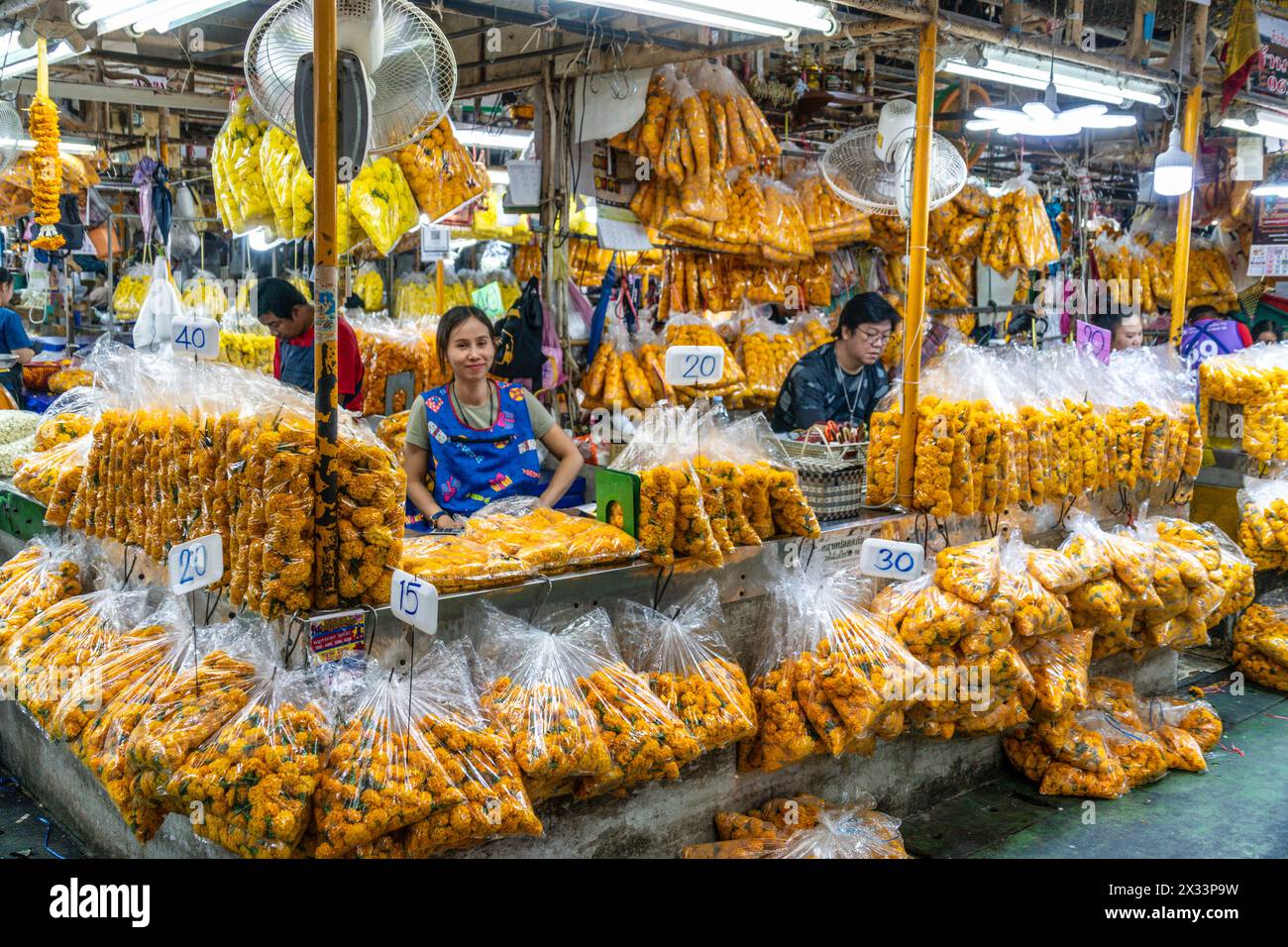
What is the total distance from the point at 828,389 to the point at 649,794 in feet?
8.35

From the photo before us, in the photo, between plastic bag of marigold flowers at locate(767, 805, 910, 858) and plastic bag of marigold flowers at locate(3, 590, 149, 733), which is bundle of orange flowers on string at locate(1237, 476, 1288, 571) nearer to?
plastic bag of marigold flowers at locate(767, 805, 910, 858)

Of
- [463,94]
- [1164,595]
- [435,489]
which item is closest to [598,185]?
[463,94]

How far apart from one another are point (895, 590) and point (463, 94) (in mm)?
3525

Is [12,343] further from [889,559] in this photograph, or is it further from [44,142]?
[889,559]

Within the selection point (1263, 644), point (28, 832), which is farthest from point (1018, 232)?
point (28, 832)

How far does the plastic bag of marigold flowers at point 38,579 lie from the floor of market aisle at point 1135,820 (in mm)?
3075

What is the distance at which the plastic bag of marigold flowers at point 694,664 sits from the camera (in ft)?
10.5

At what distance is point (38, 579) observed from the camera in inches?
155

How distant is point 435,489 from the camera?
420cm

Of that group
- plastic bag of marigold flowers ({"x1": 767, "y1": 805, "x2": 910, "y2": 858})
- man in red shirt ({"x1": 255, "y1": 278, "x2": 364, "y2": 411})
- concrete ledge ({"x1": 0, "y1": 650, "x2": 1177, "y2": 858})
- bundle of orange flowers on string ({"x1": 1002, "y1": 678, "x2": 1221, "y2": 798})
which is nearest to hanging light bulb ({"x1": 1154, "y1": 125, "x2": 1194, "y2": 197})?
bundle of orange flowers on string ({"x1": 1002, "y1": 678, "x2": 1221, "y2": 798})

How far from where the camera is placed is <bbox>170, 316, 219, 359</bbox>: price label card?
149 inches

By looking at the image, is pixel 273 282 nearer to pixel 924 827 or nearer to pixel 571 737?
pixel 571 737

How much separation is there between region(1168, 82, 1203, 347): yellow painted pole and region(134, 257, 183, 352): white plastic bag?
525 centimetres

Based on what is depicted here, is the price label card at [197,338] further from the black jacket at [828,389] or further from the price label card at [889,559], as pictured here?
the black jacket at [828,389]
